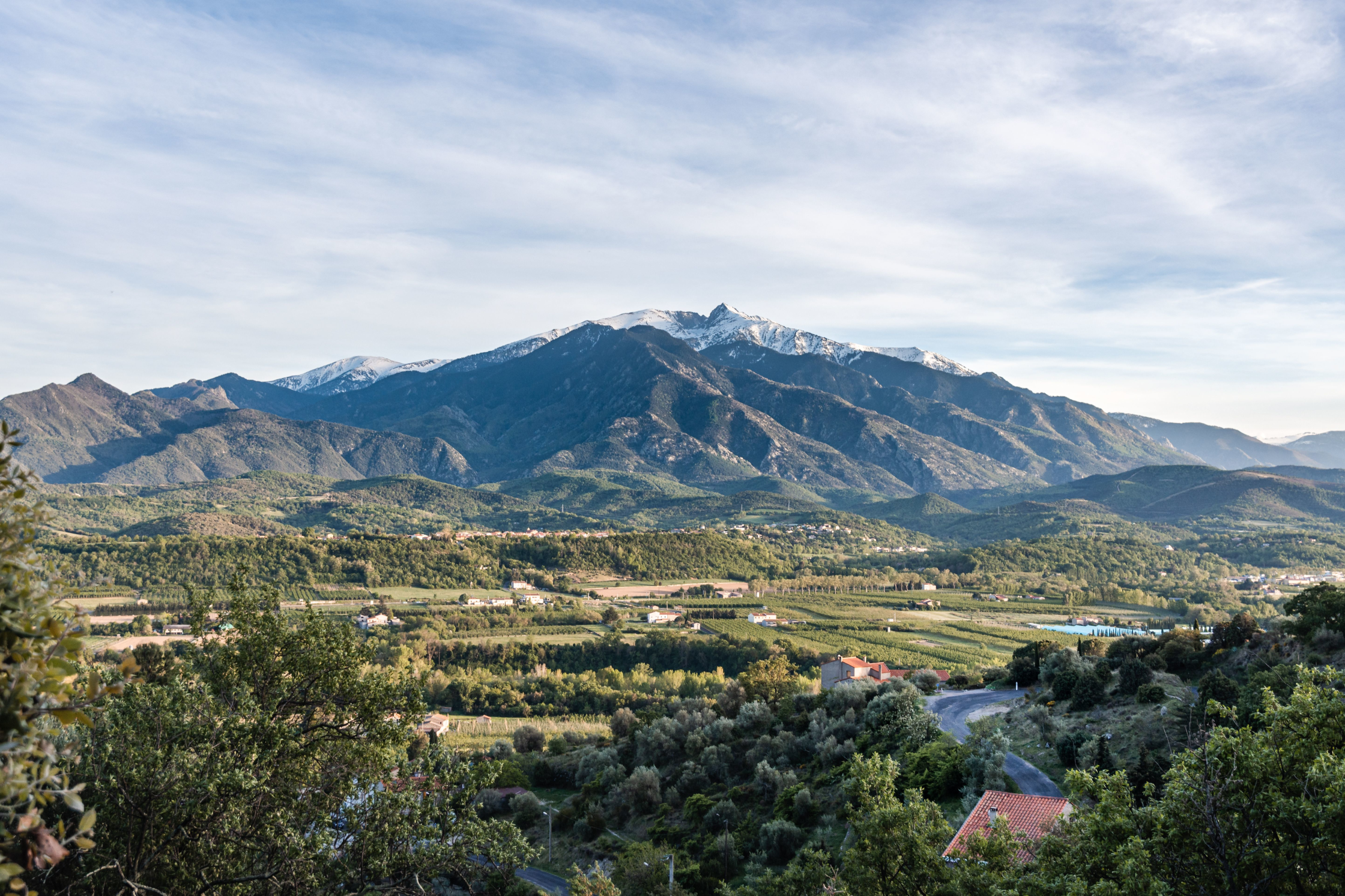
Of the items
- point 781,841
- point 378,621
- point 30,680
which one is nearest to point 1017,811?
point 781,841

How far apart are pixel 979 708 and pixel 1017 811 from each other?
2137 centimetres

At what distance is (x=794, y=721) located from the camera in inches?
1937

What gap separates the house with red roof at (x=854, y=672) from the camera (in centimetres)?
6384

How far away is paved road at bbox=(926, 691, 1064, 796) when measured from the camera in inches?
1264

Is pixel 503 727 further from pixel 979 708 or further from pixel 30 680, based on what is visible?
pixel 30 680

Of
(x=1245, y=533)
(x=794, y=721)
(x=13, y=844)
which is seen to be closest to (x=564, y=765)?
(x=794, y=721)

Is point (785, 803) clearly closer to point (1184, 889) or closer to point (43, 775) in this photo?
point (1184, 889)

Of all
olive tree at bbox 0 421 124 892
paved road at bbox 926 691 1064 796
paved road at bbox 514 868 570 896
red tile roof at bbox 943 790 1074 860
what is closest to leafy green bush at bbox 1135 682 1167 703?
paved road at bbox 926 691 1064 796

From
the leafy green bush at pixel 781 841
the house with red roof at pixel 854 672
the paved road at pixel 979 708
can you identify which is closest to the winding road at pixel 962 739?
the paved road at pixel 979 708

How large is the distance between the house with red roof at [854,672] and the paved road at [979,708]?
1092 centimetres

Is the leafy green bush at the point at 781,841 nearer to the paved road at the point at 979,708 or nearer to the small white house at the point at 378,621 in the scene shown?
the paved road at the point at 979,708

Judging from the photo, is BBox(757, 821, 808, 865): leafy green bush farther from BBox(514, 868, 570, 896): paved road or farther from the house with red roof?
the house with red roof

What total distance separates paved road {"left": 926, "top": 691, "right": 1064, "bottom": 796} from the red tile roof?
3.15m

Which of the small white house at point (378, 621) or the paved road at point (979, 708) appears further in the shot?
the small white house at point (378, 621)
